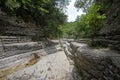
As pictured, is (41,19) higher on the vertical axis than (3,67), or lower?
higher

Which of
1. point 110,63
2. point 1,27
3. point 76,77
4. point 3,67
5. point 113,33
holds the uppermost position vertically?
point 1,27

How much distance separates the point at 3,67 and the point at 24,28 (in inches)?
315

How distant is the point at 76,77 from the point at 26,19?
13.0 metres

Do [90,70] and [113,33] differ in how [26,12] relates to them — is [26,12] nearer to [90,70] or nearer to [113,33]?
[113,33]

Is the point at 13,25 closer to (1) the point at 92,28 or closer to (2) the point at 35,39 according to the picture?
(2) the point at 35,39

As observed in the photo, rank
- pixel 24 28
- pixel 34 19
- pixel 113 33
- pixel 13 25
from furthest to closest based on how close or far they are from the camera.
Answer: pixel 34 19
pixel 24 28
pixel 13 25
pixel 113 33

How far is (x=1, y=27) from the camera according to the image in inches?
485

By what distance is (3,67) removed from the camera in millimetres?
8461

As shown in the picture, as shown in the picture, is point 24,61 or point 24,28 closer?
point 24,61

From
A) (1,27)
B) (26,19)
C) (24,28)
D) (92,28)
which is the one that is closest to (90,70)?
(92,28)

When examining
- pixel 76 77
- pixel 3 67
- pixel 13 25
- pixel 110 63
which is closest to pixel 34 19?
pixel 13 25

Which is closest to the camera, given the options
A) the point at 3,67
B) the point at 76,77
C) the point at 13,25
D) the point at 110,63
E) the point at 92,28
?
the point at 110,63

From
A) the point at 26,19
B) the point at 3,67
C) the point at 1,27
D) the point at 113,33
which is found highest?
the point at 26,19

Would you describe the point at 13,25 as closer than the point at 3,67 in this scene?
No
